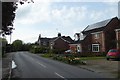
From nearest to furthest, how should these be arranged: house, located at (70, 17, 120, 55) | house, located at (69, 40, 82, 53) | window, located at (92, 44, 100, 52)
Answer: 1. house, located at (70, 17, 120, 55)
2. window, located at (92, 44, 100, 52)
3. house, located at (69, 40, 82, 53)

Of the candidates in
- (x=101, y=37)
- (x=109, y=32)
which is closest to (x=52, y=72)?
(x=109, y=32)

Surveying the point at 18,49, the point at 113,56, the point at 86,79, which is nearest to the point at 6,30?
the point at 86,79

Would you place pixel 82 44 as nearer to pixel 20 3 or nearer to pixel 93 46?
pixel 93 46

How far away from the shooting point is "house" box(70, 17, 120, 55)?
60.6 metres

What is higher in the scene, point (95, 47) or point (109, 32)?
point (109, 32)

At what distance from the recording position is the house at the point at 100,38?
60562 mm

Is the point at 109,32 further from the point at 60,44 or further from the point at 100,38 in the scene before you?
the point at 60,44

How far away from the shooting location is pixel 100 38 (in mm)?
62031

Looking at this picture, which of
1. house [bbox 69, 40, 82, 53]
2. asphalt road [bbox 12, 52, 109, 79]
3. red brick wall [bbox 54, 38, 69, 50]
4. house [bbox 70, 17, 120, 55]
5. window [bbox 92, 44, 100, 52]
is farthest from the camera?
red brick wall [bbox 54, 38, 69, 50]

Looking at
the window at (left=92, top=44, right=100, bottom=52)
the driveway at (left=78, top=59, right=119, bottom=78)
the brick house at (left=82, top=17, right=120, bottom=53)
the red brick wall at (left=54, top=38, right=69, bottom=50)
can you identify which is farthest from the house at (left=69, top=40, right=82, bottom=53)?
the driveway at (left=78, top=59, right=119, bottom=78)

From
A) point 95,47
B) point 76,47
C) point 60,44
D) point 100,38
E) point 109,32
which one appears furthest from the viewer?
point 60,44

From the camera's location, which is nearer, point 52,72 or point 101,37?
point 52,72

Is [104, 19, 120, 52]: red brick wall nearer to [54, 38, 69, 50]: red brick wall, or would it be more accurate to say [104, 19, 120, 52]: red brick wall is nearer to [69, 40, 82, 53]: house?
[69, 40, 82, 53]: house

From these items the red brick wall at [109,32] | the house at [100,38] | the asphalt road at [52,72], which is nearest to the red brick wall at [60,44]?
the house at [100,38]
